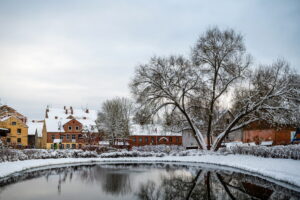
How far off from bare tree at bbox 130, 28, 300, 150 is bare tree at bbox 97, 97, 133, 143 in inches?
860

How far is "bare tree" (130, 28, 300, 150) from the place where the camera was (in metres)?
28.5

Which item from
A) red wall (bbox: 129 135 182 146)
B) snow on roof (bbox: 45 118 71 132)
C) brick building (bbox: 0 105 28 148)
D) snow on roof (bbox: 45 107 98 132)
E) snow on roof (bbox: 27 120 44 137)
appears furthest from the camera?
snow on roof (bbox: 27 120 44 137)

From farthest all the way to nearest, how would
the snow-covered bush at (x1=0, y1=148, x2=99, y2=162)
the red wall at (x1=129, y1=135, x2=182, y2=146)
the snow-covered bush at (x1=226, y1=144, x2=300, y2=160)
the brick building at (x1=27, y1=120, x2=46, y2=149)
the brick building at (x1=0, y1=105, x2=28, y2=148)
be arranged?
the brick building at (x1=27, y1=120, x2=46, y2=149), the red wall at (x1=129, y1=135, x2=182, y2=146), the brick building at (x1=0, y1=105, x2=28, y2=148), the snow-covered bush at (x1=0, y1=148, x2=99, y2=162), the snow-covered bush at (x1=226, y1=144, x2=300, y2=160)

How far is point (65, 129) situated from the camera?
6072 cm

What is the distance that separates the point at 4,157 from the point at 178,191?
59.2 ft

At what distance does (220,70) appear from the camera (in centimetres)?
3178

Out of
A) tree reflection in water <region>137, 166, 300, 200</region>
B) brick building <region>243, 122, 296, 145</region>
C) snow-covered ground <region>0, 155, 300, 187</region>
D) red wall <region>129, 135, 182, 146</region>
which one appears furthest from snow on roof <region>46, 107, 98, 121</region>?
tree reflection in water <region>137, 166, 300, 200</region>

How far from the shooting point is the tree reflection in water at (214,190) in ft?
35.9

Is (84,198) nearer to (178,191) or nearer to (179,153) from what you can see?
(178,191)

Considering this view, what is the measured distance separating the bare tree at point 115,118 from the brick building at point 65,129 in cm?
413

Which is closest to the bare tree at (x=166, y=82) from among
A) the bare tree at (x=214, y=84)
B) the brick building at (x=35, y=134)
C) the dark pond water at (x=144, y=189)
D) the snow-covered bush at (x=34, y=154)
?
the bare tree at (x=214, y=84)

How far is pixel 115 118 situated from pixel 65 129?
13070 mm

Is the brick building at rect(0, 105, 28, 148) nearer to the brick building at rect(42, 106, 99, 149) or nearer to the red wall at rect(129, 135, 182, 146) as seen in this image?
the brick building at rect(42, 106, 99, 149)

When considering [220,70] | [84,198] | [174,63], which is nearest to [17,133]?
[174,63]
